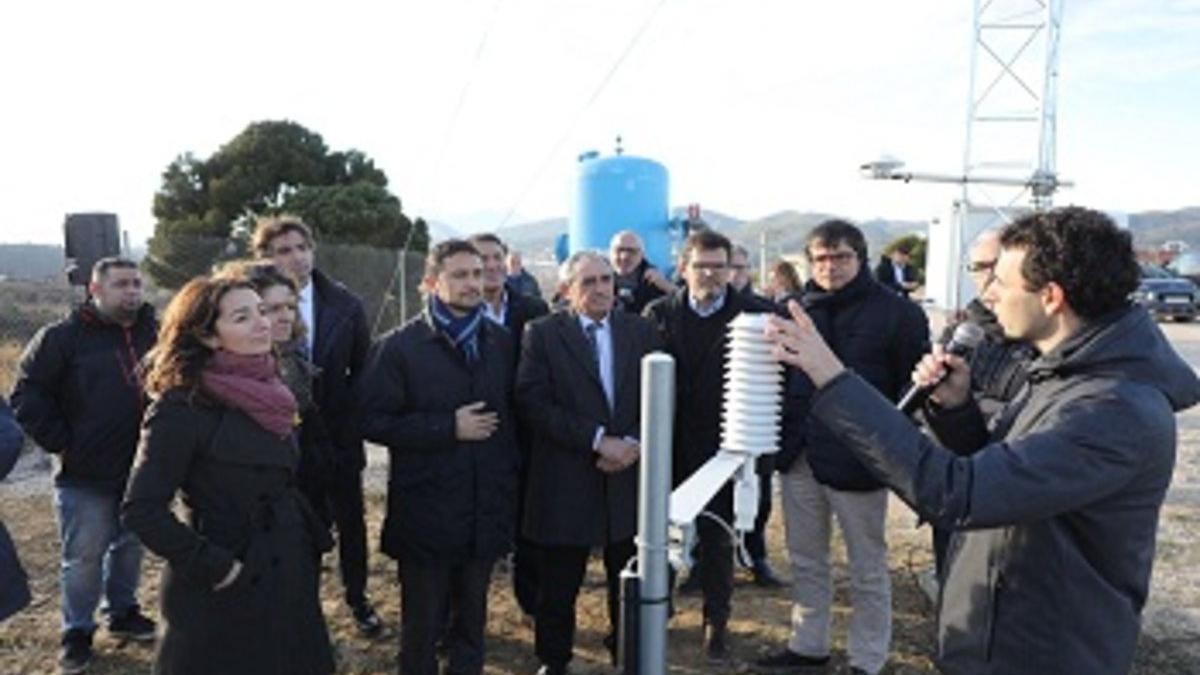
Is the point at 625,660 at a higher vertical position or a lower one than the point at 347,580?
higher

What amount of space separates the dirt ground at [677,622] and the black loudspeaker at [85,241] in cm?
184

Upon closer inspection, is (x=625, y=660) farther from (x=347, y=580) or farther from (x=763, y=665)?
(x=347, y=580)

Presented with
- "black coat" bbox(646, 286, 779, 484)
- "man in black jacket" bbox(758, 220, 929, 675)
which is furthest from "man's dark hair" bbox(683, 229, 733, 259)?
"man in black jacket" bbox(758, 220, 929, 675)

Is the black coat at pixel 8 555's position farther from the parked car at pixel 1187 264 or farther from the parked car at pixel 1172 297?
the parked car at pixel 1187 264

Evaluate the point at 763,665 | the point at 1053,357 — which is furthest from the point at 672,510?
the point at 763,665

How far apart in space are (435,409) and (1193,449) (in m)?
8.47

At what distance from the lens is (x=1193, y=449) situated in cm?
879

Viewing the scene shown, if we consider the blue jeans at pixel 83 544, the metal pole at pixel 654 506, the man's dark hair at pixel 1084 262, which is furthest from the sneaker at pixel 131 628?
the man's dark hair at pixel 1084 262

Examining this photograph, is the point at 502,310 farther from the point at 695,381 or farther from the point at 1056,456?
the point at 1056,456

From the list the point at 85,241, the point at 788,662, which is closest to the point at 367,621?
the point at 788,662

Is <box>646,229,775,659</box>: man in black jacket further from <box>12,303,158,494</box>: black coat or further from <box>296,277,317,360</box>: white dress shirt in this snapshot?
<box>12,303,158,494</box>: black coat

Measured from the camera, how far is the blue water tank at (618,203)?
847cm

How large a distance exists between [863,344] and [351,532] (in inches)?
109

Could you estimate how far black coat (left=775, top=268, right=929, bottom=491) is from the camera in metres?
3.82
